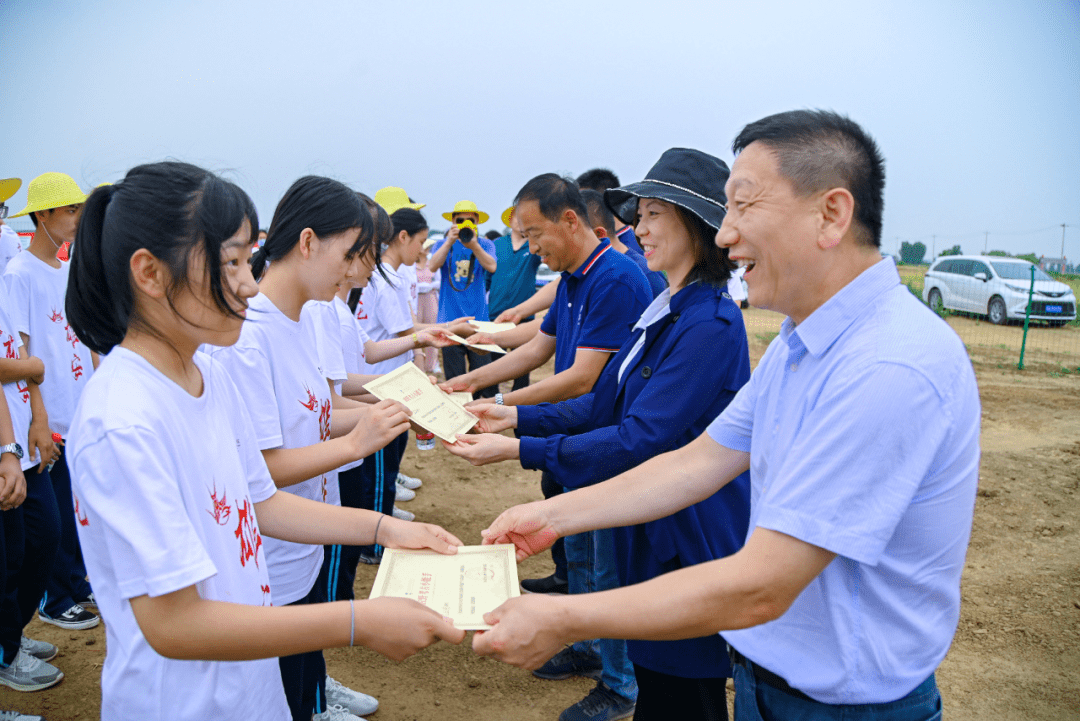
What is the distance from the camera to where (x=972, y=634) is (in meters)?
4.20

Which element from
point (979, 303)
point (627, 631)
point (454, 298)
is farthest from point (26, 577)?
point (979, 303)

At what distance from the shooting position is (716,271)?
2.47 meters

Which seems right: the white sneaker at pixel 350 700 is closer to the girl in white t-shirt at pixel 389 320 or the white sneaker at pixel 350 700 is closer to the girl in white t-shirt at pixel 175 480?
the girl in white t-shirt at pixel 389 320

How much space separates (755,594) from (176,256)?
1431 mm

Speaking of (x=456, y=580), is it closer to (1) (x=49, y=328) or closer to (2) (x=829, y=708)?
(2) (x=829, y=708)

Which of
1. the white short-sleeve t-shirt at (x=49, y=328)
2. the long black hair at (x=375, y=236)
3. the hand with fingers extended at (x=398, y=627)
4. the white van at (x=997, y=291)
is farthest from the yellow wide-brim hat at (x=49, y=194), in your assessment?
the white van at (x=997, y=291)

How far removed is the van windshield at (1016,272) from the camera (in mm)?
15867

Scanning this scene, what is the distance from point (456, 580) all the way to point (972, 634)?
3.82 meters

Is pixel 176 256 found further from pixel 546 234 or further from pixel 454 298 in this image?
pixel 454 298

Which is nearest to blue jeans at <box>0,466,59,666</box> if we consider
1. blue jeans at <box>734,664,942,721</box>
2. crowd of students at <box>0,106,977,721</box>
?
crowd of students at <box>0,106,977,721</box>

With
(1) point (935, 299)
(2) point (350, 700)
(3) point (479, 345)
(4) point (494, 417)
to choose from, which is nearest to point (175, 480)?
(4) point (494, 417)

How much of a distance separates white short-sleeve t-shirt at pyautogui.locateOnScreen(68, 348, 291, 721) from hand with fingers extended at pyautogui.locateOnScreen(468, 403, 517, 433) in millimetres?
1709

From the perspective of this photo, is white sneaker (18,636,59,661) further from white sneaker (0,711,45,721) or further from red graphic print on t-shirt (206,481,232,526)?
red graphic print on t-shirt (206,481,232,526)

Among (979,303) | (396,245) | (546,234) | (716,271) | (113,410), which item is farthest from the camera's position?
(979,303)
